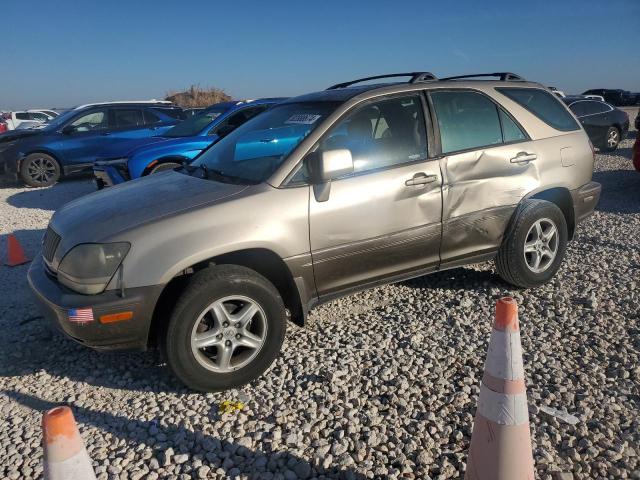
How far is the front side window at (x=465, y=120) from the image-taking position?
3.81 metres

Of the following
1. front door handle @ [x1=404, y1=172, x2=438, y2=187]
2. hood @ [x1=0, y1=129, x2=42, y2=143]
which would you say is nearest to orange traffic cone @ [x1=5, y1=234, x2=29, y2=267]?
front door handle @ [x1=404, y1=172, x2=438, y2=187]

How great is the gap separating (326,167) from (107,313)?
1530 millimetres

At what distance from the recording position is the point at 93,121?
11016 mm

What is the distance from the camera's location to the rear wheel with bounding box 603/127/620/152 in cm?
1359

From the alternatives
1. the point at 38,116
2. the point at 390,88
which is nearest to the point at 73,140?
the point at 390,88

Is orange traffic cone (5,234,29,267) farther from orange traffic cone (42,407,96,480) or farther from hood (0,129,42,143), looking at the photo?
hood (0,129,42,143)

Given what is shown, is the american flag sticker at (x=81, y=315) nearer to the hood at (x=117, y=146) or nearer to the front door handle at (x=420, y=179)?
the front door handle at (x=420, y=179)

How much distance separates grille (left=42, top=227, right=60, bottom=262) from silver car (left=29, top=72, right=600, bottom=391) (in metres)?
0.03

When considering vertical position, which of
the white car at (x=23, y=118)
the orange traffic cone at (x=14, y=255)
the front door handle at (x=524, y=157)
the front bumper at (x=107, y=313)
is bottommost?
the orange traffic cone at (x=14, y=255)

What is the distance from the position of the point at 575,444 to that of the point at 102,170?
23.8 ft

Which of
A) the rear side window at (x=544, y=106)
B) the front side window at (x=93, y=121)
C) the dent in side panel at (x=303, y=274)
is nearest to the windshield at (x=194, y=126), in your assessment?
the front side window at (x=93, y=121)

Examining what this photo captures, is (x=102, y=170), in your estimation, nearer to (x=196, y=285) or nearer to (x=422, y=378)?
(x=196, y=285)

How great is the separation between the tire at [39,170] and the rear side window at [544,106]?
9820 mm

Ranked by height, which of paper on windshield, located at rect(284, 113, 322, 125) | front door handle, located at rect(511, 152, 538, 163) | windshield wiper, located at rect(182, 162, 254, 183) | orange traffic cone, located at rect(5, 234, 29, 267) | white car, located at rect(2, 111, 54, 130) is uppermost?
white car, located at rect(2, 111, 54, 130)
